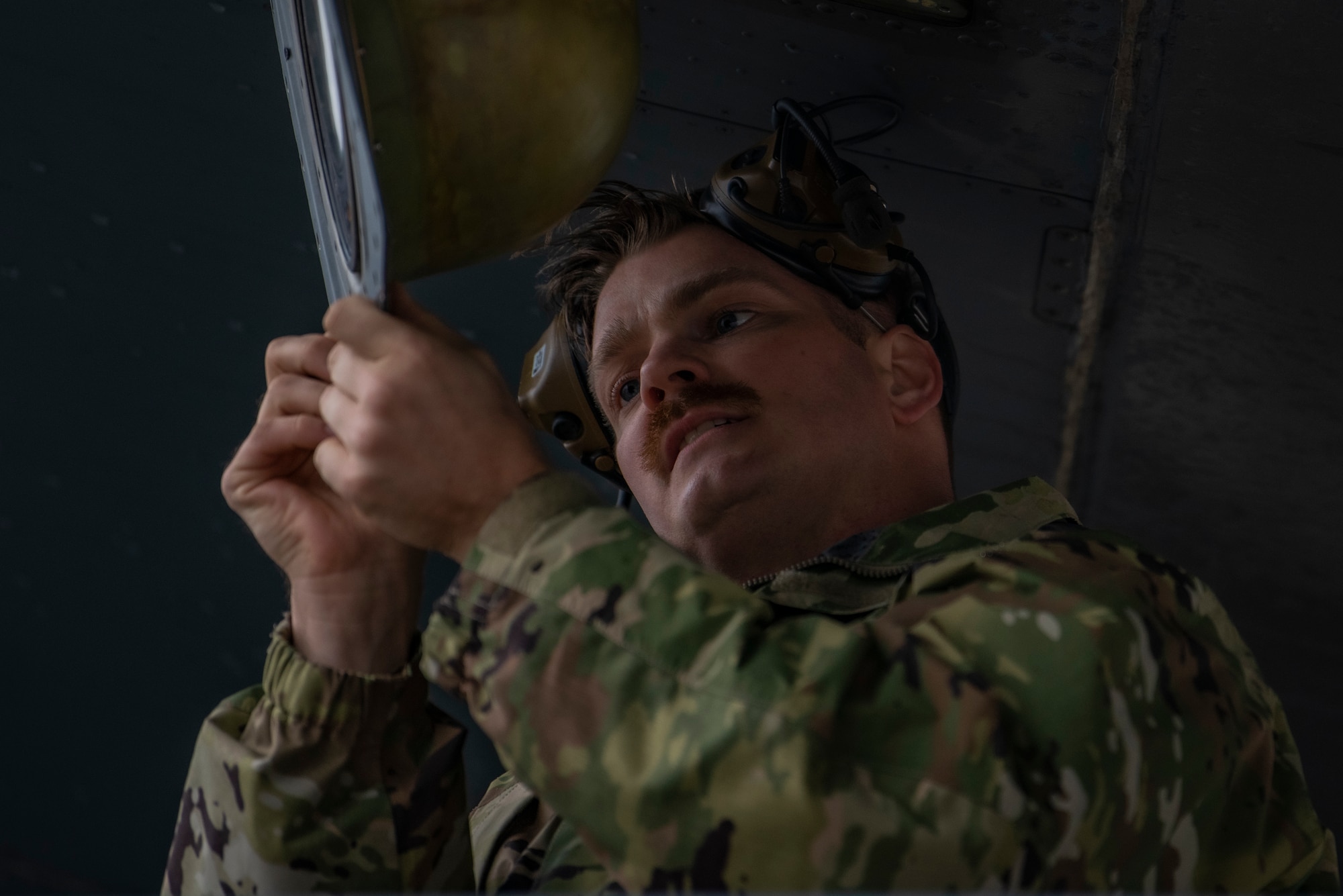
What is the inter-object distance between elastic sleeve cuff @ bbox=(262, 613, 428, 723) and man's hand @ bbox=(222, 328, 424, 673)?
0.01m

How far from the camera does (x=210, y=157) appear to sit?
179cm

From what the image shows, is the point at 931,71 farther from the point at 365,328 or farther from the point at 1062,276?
the point at 365,328

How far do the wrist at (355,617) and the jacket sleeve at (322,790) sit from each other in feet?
0.05

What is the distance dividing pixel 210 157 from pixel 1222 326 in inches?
57.3

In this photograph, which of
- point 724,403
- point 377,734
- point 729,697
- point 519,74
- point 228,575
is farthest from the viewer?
point 228,575

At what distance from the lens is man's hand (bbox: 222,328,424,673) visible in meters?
1.28

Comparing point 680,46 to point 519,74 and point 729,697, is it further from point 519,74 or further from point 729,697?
point 729,697

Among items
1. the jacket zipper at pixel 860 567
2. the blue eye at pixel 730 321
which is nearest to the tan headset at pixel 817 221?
the blue eye at pixel 730 321

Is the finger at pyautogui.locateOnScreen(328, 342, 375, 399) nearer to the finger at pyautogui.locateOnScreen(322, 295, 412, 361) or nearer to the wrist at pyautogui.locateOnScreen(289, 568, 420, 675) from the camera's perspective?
the finger at pyautogui.locateOnScreen(322, 295, 412, 361)

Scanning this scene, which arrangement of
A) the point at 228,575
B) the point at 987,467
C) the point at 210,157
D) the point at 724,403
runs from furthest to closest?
the point at 987,467
the point at 228,575
the point at 210,157
the point at 724,403

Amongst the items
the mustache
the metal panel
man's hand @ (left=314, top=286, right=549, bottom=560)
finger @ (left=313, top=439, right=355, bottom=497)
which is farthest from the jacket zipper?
the metal panel

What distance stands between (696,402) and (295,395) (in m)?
0.62

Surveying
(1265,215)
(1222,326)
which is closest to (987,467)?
(1222,326)

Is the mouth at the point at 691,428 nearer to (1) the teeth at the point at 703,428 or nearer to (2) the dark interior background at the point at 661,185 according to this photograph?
(1) the teeth at the point at 703,428
